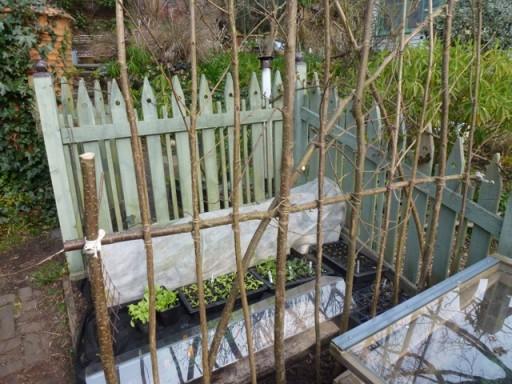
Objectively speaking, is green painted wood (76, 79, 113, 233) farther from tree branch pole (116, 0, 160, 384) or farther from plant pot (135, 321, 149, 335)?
tree branch pole (116, 0, 160, 384)

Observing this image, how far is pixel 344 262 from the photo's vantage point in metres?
2.88

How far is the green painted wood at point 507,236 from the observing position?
1786 millimetres

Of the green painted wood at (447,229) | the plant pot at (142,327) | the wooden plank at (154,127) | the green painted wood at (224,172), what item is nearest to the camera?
the green painted wood at (447,229)

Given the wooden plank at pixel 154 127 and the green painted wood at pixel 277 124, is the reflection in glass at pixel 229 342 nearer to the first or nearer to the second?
the wooden plank at pixel 154 127

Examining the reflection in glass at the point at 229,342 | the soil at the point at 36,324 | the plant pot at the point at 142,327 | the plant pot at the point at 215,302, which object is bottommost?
the soil at the point at 36,324

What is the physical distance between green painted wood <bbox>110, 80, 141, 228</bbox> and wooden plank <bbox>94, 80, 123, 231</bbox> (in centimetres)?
6

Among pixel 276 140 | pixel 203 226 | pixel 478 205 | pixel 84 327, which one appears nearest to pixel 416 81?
pixel 276 140

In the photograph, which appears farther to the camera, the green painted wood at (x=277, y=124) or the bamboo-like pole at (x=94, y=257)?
the green painted wood at (x=277, y=124)

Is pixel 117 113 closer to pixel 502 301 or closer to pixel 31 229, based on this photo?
pixel 31 229

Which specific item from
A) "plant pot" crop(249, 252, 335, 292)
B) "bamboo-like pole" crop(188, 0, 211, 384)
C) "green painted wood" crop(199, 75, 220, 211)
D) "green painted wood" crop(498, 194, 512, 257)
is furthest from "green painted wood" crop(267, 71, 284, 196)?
"bamboo-like pole" crop(188, 0, 211, 384)

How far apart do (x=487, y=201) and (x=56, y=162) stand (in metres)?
2.75

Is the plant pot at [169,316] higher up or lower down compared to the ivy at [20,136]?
lower down

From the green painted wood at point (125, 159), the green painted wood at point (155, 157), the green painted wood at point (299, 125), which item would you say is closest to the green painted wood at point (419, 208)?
the green painted wood at point (299, 125)

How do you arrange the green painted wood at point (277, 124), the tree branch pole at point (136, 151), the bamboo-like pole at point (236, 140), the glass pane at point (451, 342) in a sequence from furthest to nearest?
the green painted wood at point (277, 124), the glass pane at point (451, 342), the bamboo-like pole at point (236, 140), the tree branch pole at point (136, 151)
